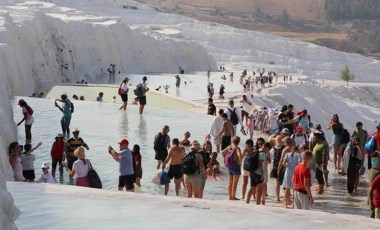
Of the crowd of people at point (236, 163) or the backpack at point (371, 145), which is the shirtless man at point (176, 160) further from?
the backpack at point (371, 145)

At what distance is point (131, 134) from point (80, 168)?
7505mm

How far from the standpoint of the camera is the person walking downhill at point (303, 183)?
33.8ft

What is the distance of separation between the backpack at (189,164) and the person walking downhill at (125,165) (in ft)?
2.45

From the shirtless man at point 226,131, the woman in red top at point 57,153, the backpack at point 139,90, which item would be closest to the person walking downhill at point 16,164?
the woman in red top at point 57,153

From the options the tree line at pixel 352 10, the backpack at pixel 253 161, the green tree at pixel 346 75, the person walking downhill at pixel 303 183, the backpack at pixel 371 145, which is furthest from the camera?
the tree line at pixel 352 10

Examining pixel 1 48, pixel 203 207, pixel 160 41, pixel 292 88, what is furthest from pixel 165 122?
pixel 160 41

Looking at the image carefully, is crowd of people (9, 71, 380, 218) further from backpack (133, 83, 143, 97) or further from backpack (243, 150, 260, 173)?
backpack (133, 83, 143, 97)

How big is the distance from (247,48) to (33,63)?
2820 inches

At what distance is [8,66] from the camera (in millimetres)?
28344

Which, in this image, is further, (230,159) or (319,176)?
(319,176)

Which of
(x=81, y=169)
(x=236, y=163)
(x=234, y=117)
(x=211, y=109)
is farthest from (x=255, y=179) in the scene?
(x=211, y=109)

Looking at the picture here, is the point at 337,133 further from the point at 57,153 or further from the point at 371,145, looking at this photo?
the point at 57,153

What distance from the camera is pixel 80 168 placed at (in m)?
10.6

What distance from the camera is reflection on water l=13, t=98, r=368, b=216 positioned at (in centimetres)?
1305
